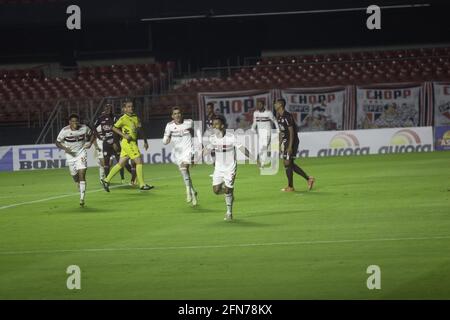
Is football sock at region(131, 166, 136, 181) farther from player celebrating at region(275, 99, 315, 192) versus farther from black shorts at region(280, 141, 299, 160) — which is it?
player celebrating at region(275, 99, 315, 192)

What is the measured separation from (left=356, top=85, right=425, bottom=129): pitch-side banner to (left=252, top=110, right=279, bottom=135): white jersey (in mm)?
5464

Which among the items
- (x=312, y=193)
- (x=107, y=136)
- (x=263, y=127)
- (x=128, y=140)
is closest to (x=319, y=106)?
(x=263, y=127)

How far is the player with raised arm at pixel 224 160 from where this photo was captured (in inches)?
727

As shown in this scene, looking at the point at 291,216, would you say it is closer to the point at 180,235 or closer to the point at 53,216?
the point at 180,235

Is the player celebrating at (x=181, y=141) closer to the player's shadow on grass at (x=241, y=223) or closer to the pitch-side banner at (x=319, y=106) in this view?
the player's shadow on grass at (x=241, y=223)

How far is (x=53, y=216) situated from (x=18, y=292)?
28.8 ft

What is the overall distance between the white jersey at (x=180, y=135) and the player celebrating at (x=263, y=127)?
948 centimetres

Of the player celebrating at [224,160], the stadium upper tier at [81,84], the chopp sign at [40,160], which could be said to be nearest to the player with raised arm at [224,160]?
the player celebrating at [224,160]

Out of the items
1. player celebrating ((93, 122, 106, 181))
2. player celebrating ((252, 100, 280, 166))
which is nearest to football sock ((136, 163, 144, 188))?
player celebrating ((93, 122, 106, 181))

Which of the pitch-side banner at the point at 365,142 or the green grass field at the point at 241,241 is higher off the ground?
the pitch-side banner at the point at 365,142

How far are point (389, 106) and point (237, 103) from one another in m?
6.10

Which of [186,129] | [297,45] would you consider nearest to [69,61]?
[297,45]

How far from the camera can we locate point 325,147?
36.9 m

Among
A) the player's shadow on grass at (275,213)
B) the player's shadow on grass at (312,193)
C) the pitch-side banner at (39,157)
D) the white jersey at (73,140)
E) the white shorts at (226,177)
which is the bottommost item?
the player's shadow on grass at (275,213)
